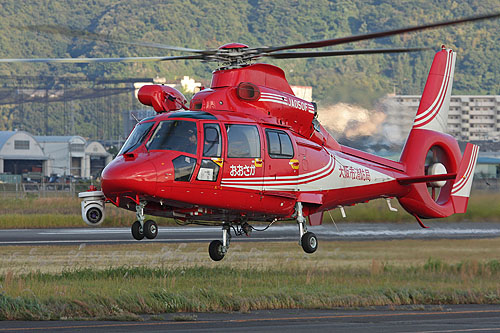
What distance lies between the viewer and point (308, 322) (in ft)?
105

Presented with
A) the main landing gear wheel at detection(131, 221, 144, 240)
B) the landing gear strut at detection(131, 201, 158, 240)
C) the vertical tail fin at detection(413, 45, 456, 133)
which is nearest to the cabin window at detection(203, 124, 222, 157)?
the landing gear strut at detection(131, 201, 158, 240)

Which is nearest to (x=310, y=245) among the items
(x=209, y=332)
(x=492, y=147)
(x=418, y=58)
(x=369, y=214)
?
(x=209, y=332)

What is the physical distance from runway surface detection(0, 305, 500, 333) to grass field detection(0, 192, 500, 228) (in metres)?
4.56

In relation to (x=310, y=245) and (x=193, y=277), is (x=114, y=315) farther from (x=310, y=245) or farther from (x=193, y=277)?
(x=310, y=245)

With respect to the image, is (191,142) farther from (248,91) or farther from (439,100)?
(439,100)

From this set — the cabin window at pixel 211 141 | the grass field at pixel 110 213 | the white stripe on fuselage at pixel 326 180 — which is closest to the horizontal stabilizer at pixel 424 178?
the white stripe on fuselage at pixel 326 180

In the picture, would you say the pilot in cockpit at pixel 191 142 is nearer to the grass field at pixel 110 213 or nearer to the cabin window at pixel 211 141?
the cabin window at pixel 211 141

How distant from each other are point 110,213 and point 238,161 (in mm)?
39850

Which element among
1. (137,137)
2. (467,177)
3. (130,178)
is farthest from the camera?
(467,177)

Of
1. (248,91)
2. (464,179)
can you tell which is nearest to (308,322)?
(464,179)

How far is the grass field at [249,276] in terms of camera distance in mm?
34188

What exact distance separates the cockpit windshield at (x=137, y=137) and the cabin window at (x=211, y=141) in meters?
1.26

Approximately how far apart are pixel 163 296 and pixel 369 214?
477 inches

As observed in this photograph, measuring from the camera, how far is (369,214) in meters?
41.7
